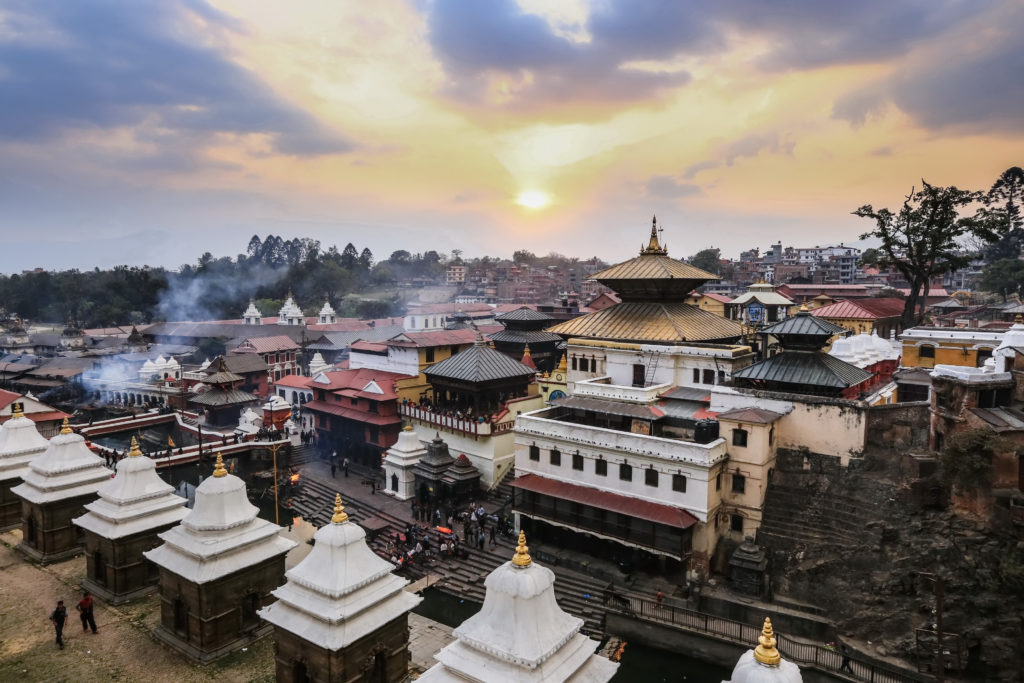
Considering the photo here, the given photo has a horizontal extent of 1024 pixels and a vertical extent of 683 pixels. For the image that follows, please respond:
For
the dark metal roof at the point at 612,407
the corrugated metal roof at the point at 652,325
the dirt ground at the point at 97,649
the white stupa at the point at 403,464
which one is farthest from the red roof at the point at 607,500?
the dirt ground at the point at 97,649

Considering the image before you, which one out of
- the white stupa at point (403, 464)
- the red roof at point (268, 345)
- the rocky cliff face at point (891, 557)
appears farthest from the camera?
the red roof at point (268, 345)

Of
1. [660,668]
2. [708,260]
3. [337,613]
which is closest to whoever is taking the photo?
[337,613]

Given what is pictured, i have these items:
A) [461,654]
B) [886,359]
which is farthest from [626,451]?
[886,359]

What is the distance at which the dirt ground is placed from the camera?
1333 cm

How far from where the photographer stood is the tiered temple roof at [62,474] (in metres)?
18.4

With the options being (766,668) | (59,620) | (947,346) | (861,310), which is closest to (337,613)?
(766,668)

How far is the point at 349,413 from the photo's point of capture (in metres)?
35.9

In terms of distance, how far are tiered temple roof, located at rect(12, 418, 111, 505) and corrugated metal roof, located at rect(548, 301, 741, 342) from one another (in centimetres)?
2200

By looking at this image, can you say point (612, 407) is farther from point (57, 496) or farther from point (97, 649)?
point (57, 496)

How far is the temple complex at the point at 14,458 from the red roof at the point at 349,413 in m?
15.6

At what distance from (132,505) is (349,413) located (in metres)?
19.4

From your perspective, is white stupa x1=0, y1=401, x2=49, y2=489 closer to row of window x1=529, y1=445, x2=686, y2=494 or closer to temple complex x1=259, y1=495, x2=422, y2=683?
temple complex x1=259, y1=495, x2=422, y2=683

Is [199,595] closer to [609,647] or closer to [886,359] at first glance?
[609,647]

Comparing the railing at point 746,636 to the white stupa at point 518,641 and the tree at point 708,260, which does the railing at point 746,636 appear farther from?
the tree at point 708,260
